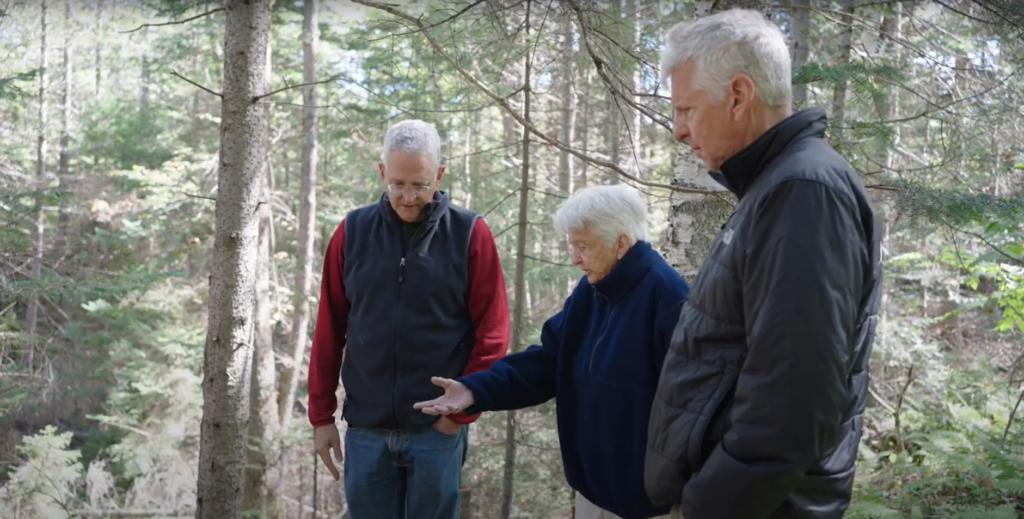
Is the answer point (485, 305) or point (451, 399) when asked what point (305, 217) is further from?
point (451, 399)

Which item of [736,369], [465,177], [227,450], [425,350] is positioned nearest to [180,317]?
[465,177]

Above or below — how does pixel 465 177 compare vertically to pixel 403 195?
above

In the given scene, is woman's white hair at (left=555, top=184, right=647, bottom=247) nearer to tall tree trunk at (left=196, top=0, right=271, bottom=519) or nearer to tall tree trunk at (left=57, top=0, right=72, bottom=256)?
tall tree trunk at (left=196, top=0, right=271, bottom=519)

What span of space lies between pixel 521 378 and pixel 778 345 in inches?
49.0

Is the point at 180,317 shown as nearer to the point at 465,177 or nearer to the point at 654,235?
the point at 465,177

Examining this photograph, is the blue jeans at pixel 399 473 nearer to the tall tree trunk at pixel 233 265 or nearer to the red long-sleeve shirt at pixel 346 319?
the red long-sleeve shirt at pixel 346 319

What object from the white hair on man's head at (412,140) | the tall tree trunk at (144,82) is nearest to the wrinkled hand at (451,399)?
the white hair on man's head at (412,140)

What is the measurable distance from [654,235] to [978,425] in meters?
6.23

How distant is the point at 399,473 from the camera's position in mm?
2914

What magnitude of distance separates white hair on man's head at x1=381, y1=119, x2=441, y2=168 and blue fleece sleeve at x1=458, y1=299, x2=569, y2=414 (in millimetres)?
789

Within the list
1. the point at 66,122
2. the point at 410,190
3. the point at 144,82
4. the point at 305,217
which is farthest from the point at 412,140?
the point at 144,82

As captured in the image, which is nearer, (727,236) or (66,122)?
(727,236)

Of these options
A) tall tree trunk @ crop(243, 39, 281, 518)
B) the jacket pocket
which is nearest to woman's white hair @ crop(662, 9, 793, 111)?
the jacket pocket

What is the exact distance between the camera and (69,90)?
17.9 meters
